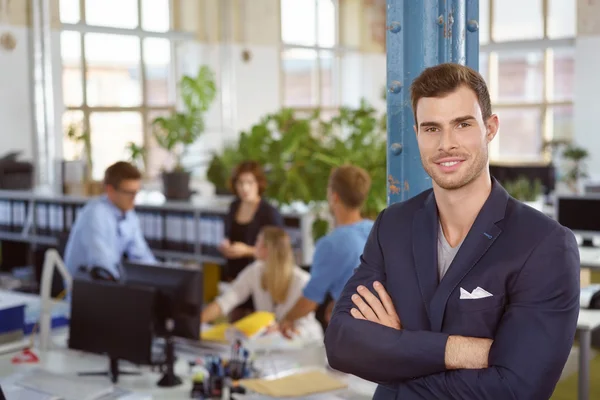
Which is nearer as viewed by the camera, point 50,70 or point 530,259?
point 530,259

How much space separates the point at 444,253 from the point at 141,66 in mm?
8944

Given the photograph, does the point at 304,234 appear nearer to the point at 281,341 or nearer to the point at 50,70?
the point at 281,341

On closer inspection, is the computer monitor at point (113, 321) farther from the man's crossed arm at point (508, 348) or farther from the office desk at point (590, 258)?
the office desk at point (590, 258)

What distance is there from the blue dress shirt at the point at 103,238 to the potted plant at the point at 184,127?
269cm

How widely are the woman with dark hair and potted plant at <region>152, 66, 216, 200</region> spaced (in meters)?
2.00

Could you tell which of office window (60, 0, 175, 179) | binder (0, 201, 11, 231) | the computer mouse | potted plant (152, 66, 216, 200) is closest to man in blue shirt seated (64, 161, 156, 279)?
the computer mouse

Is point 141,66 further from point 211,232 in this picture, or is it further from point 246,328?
point 246,328

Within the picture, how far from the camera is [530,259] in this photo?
1571mm

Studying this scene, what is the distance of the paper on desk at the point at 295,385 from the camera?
277cm

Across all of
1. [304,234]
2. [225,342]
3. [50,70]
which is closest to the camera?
[225,342]

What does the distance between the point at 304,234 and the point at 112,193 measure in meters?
2.09

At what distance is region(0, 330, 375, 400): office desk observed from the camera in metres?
3.00

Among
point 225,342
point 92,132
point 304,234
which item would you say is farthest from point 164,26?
point 225,342

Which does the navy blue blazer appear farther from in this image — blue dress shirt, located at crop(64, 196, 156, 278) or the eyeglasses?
the eyeglasses
